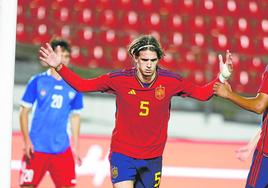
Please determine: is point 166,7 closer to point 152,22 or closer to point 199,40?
point 152,22

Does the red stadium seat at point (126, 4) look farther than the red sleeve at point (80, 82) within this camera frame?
Yes

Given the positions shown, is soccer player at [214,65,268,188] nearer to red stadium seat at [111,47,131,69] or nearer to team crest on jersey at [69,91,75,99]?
team crest on jersey at [69,91,75,99]

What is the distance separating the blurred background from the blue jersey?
7.05 ft

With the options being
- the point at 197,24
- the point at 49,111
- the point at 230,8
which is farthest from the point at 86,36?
the point at 49,111

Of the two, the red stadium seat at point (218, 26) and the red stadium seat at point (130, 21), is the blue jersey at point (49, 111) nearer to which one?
the red stadium seat at point (130, 21)

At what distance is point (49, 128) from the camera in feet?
21.5

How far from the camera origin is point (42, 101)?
Result: 6.54 metres

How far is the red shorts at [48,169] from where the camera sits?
6.40m

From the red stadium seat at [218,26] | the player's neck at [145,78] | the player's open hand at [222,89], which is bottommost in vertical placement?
the player's open hand at [222,89]

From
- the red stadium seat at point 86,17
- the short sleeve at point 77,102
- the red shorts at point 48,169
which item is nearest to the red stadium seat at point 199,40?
the red stadium seat at point 86,17

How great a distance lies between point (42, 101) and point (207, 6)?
4.99 m

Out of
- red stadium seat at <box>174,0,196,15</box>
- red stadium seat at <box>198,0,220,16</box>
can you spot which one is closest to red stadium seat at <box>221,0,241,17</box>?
red stadium seat at <box>198,0,220,16</box>

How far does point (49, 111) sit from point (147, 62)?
6.13 ft

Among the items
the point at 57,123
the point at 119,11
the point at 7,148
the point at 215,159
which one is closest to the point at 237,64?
the point at 119,11
